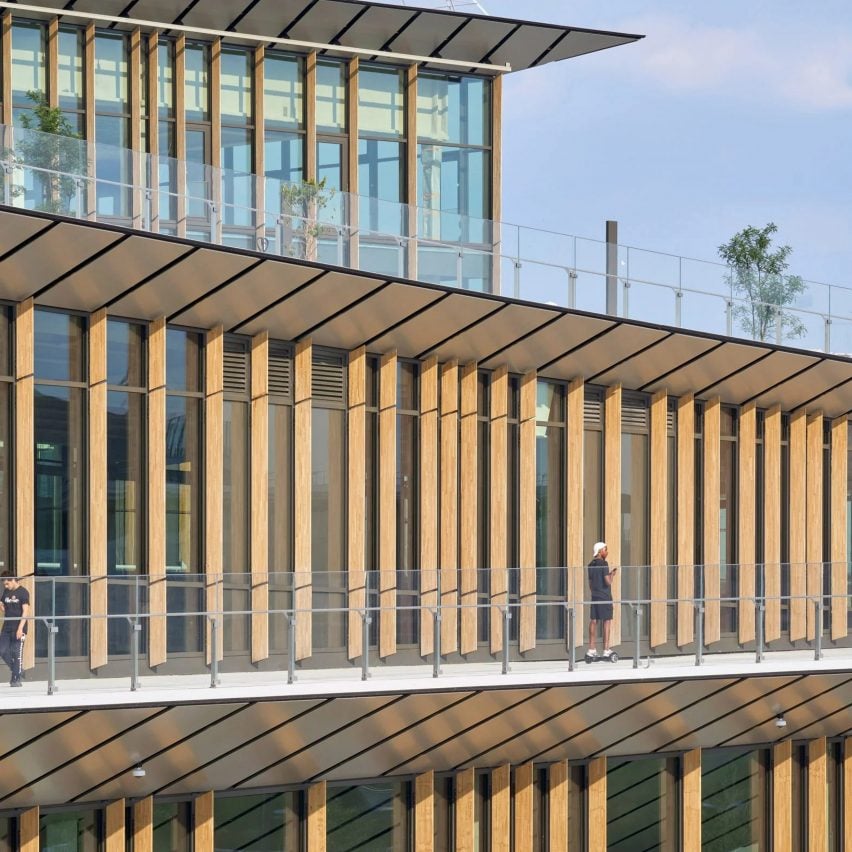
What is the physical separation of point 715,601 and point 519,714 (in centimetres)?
300

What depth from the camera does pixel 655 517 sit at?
88.5ft

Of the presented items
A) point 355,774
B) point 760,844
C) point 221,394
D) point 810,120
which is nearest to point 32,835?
point 355,774

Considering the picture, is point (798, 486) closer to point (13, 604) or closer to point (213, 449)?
point (213, 449)

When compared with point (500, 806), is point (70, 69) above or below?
above

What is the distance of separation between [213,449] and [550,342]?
18.2 ft

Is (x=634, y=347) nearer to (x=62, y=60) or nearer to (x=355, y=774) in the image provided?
(x=355, y=774)

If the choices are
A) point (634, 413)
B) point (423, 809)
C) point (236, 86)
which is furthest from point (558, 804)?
point (236, 86)

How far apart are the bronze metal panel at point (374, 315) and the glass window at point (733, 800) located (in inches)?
348

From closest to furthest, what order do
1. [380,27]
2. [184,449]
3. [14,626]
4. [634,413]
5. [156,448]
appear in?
[14,626] < [156,448] < [184,449] < [380,27] < [634,413]

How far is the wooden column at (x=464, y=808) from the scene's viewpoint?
23.8 metres

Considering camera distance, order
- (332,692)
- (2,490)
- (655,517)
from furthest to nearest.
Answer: (655,517) < (2,490) < (332,692)

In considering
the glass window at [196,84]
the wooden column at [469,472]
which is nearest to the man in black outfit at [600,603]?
the wooden column at [469,472]

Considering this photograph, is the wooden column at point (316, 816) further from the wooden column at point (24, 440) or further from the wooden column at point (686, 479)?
the wooden column at point (686, 479)

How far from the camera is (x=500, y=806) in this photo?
24188mm
